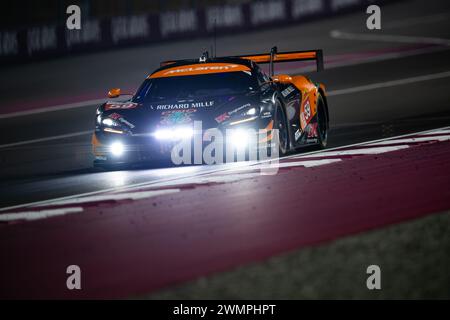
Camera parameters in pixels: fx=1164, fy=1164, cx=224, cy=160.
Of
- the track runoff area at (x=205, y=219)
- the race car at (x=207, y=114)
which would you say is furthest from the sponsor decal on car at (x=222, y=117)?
the track runoff area at (x=205, y=219)

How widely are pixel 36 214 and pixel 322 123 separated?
18.3 ft

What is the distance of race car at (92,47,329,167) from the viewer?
11.7 m

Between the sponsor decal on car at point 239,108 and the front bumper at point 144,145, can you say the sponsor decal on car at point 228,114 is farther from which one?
the front bumper at point 144,145

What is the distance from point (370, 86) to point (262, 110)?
29.7ft

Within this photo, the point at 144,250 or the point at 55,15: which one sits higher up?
the point at 55,15

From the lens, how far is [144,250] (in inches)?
268

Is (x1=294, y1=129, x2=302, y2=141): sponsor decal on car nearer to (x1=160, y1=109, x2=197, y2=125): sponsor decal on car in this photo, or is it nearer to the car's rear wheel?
the car's rear wheel

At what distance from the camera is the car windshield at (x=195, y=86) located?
495 inches

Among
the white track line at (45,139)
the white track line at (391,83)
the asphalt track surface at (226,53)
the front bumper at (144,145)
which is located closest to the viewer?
the front bumper at (144,145)

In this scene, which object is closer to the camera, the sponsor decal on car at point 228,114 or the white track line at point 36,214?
the white track line at point 36,214

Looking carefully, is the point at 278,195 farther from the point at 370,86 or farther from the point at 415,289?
the point at 370,86

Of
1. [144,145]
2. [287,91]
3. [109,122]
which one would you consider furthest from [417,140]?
[109,122]

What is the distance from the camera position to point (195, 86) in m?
12.8
